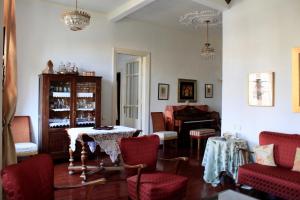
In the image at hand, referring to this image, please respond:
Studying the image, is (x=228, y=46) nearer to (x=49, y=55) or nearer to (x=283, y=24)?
(x=283, y=24)

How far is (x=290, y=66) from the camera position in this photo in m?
3.80

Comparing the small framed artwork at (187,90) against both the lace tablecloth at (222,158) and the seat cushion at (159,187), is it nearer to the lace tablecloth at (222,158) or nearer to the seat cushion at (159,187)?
the lace tablecloth at (222,158)

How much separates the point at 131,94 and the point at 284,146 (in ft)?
15.6

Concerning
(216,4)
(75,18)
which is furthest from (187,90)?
(75,18)

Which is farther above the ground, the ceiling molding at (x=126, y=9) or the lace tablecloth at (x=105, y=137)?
the ceiling molding at (x=126, y=9)

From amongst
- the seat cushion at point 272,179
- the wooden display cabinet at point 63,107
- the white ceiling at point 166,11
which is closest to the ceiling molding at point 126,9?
the white ceiling at point 166,11

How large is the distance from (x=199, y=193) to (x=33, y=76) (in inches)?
152

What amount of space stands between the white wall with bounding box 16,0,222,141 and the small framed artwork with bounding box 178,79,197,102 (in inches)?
6.5

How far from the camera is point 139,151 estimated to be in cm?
335

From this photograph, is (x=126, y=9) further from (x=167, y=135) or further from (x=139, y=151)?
(x=139, y=151)

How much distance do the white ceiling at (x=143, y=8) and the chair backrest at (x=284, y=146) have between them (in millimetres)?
2976

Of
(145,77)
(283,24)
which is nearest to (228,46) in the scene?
(283,24)

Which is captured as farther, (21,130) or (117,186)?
(21,130)

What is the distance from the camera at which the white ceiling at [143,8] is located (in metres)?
5.26
